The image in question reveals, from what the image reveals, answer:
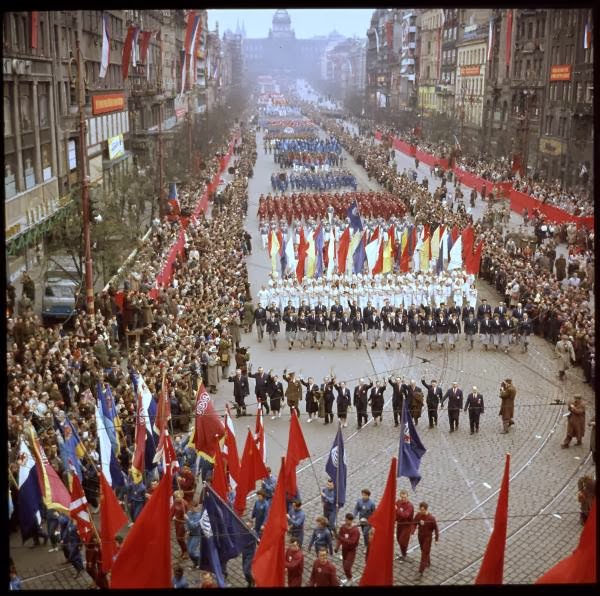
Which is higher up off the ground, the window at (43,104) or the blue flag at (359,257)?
the window at (43,104)

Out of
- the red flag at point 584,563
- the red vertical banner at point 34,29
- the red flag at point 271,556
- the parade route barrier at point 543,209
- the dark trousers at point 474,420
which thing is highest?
the red vertical banner at point 34,29

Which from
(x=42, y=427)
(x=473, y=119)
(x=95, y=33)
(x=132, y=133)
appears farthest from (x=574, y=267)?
(x=473, y=119)

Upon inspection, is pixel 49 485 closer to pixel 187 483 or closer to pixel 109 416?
pixel 109 416

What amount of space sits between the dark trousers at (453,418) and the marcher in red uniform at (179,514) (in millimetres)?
7217

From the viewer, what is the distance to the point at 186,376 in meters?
18.4

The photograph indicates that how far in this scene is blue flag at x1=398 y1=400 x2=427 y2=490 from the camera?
44.7 ft

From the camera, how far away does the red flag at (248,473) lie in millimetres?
13516

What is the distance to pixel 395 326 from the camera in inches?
945

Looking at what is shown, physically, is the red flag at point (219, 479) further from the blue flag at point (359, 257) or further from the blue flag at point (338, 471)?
the blue flag at point (359, 257)

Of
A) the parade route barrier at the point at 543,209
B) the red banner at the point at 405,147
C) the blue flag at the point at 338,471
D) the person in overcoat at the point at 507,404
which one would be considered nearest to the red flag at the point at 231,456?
the blue flag at the point at 338,471

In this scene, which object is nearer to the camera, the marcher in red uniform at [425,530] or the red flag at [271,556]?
the red flag at [271,556]

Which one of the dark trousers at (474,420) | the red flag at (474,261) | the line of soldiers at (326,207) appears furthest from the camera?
the line of soldiers at (326,207)

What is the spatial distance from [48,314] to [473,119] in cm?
6474

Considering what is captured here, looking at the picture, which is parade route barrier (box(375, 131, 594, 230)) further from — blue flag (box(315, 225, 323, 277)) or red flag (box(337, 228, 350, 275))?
blue flag (box(315, 225, 323, 277))
